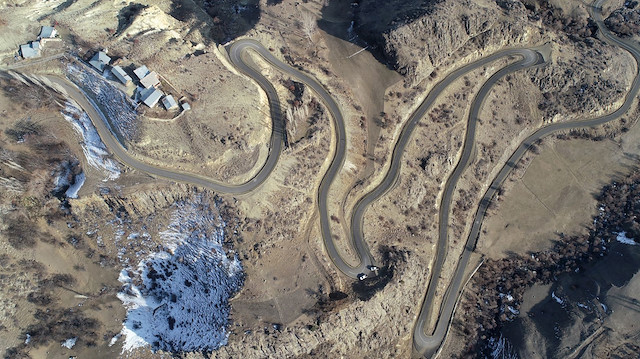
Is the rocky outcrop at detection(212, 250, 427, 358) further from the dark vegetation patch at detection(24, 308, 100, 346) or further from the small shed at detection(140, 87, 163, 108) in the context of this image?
the small shed at detection(140, 87, 163, 108)

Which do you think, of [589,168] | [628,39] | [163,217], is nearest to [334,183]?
[163,217]

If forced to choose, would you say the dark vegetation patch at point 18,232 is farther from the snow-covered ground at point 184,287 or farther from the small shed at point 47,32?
the small shed at point 47,32

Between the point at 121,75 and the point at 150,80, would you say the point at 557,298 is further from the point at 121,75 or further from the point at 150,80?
the point at 121,75

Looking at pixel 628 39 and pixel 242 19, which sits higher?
pixel 628 39

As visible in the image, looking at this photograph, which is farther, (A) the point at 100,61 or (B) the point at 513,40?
(B) the point at 513,40

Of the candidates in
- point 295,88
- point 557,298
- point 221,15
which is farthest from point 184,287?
point 557,298

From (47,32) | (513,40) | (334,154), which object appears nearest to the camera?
(47,32)

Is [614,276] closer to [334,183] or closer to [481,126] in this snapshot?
[481,126]
